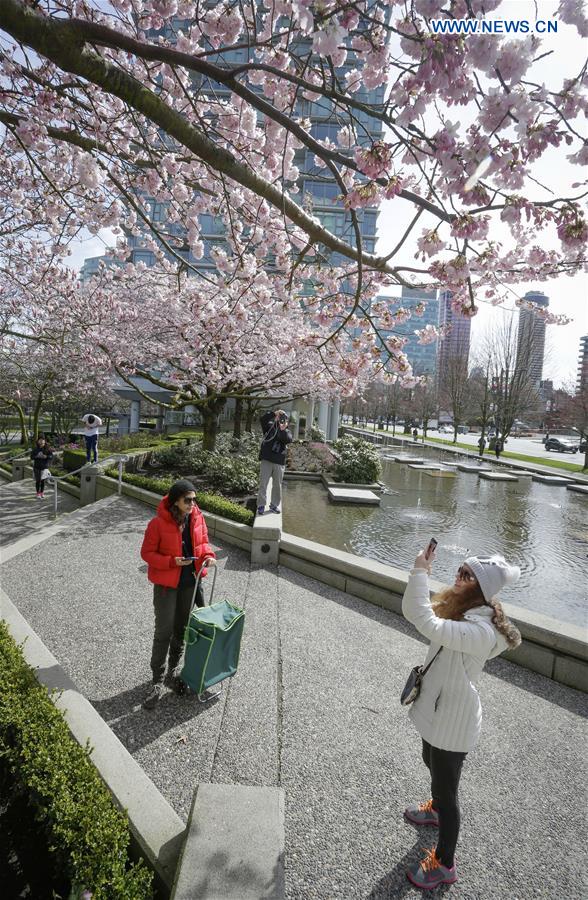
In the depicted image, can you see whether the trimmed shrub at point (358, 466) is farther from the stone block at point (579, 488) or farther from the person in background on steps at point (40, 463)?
the person in background on steps at point (40, 463)

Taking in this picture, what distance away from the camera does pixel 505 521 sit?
40.5 feet

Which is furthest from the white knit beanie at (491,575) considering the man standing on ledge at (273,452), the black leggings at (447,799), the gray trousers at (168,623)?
the man standing on ledge at (273,452)

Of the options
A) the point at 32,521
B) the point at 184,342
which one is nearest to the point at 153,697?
the point at 32,521

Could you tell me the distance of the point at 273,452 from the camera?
9.16 metres

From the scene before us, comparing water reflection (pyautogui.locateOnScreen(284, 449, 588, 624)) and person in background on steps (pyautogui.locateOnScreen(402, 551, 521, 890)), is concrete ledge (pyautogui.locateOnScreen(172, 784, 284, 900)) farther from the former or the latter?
water reflection (pyautogui.locateOnScreen(284, 449, 588, 624))

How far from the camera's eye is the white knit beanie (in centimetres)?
252

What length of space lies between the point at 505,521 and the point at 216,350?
1001 cm

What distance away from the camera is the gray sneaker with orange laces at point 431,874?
2570 millimetres

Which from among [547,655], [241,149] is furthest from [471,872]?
[241,149]

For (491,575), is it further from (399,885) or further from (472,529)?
(472,529)

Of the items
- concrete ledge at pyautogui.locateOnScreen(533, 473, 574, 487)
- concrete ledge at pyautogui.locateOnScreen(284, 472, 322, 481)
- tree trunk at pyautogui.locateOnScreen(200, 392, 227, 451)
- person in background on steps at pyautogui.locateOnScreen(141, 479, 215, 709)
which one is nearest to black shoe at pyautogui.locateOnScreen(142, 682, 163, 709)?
person in background on steps at pyautogui.locateOnScreen(141, 479, 215, 709)

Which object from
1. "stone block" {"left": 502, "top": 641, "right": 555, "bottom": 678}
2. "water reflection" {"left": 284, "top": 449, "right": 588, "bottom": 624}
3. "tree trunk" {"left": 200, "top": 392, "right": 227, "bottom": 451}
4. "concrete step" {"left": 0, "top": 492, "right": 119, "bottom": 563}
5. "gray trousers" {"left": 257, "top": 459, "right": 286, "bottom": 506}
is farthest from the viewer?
"tree trunk" {"left": 200, "top": 392, "right": 227, "bottom": 451}

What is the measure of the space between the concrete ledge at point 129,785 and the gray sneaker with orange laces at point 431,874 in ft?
4.22

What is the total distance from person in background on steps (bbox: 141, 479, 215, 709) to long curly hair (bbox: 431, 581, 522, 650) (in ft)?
7.00
